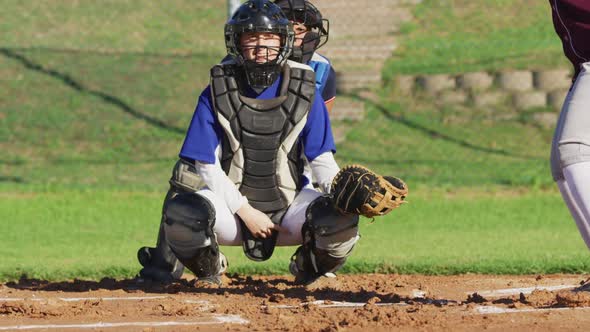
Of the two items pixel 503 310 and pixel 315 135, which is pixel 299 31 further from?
pixel 503 310

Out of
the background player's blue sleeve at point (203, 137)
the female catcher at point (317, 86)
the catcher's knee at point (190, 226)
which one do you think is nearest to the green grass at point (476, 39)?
the female catcher at point (317, 86)

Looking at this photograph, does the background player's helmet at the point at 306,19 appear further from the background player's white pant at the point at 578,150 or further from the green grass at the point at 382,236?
the background player's white pant at the point at 578,150

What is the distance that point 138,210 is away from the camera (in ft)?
31.2

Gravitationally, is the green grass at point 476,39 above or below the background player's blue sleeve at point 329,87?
below

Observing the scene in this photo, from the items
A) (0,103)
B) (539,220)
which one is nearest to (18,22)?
(0,103)

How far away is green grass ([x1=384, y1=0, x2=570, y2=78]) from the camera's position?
1396 centimetres

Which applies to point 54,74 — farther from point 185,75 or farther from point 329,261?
point 329,261

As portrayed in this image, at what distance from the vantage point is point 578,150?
4430 mm

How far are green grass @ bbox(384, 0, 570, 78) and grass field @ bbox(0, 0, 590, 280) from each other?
75 millimetres

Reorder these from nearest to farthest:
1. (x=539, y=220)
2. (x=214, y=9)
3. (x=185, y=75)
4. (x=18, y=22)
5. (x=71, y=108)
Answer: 1. (x=539, y=220)
2. (x=71, y=108)
3. (x=185, y=75)
4. (x=18, y=22)
5. (x=214, y=9)

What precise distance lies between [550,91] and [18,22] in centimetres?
779

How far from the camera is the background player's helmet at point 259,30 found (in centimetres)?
519

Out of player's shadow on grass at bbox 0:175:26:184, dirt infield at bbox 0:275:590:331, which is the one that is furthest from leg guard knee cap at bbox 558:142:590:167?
player's shadow on grass at bbox 0:175:26:184

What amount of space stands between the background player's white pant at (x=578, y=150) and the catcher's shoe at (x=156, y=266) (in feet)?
7.73
